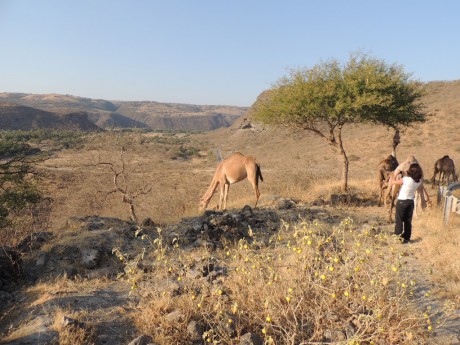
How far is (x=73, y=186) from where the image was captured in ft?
83.8

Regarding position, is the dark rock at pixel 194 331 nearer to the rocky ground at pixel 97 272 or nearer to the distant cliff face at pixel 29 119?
the rocky ground at pixel 97 272

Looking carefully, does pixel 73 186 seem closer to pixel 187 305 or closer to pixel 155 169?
pixel 155 169

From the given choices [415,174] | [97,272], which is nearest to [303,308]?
[97,272]

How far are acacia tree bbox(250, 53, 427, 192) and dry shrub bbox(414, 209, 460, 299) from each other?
5281mm

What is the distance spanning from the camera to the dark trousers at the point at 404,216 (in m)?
7.96

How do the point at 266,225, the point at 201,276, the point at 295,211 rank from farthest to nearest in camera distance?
1. the point at 295,211
2. the point at 266,225
3. the point at 201,276

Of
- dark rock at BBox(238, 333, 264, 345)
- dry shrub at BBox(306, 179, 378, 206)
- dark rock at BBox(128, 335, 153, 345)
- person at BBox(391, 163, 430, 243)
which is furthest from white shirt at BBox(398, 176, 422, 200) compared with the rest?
dark rock at BBox(128, 335, 153, 345)

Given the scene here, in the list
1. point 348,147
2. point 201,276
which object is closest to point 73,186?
point 201,276

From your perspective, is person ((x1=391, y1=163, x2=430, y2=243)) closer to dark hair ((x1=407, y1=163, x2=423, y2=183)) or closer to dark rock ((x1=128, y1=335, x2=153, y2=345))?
dark hair ((x1=407, y1=163, x2=423, y2=183))

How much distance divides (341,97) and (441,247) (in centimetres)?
785

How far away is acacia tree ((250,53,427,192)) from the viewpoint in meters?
13.7

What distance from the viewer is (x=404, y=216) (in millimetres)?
8047

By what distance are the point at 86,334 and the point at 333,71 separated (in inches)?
541

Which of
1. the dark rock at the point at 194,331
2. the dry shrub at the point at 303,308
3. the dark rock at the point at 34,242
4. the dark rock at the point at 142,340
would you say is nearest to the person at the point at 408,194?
the dry shrub at the point at 303,308
